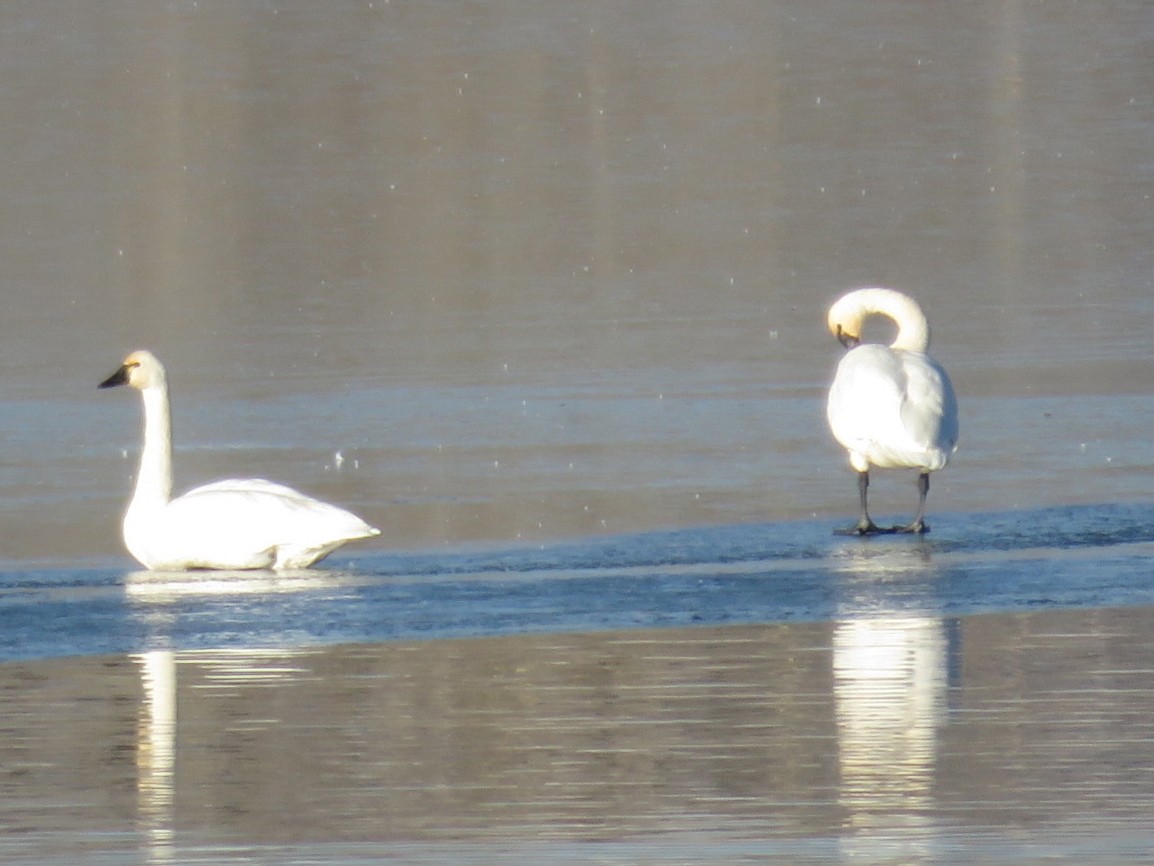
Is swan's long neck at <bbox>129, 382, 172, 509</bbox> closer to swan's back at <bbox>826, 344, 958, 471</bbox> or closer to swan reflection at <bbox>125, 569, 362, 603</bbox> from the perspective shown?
swan reflection at <bbox>125, 569, 362, 603</bbox>

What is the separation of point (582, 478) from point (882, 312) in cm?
213

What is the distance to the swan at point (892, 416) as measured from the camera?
11.5m

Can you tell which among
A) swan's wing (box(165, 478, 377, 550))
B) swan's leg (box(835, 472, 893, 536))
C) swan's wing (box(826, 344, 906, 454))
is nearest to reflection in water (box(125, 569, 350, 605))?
swan's wing (box(165, 478, 377, 550))

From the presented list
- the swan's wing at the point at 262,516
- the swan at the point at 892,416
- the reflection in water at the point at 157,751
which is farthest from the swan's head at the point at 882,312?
the reflection in water at the point at 157,751

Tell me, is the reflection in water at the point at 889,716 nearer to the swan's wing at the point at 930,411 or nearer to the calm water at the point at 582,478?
the calm water at the point at 582,478

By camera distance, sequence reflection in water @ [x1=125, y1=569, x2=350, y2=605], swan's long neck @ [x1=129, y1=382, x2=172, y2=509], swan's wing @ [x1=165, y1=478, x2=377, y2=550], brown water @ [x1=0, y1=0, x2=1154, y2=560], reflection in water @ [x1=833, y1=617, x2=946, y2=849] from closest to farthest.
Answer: reflection in water @ [x1=833, y1=617, x2=946, y2=849]
reflection in water @ [x1=125, y1=569, x2=350, y2=605]
swan's wing @ [x1=165, y1=478, x2=377, y2=550]
swan's long neck @ [x1=129, y1=382, x2=172, y2=509]
brown water @ [x1=0, y1=0, x2=1154, y2=560]

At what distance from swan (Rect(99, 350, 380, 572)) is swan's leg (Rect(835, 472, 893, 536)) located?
1927 millimetres

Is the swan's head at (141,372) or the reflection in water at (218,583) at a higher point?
the swan's head at (141,372)

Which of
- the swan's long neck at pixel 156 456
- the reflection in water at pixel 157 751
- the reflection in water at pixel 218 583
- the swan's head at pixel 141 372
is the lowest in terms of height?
the reflection in water at pixel 157 751

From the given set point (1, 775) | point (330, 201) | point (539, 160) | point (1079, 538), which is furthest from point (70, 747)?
point (539, 160)

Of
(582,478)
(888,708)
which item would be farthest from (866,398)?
(888,708)

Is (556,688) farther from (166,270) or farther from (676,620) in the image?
(166,270)

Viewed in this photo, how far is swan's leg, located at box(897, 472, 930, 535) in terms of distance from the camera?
11.1 m

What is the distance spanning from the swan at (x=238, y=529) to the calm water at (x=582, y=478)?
0.14 meters
